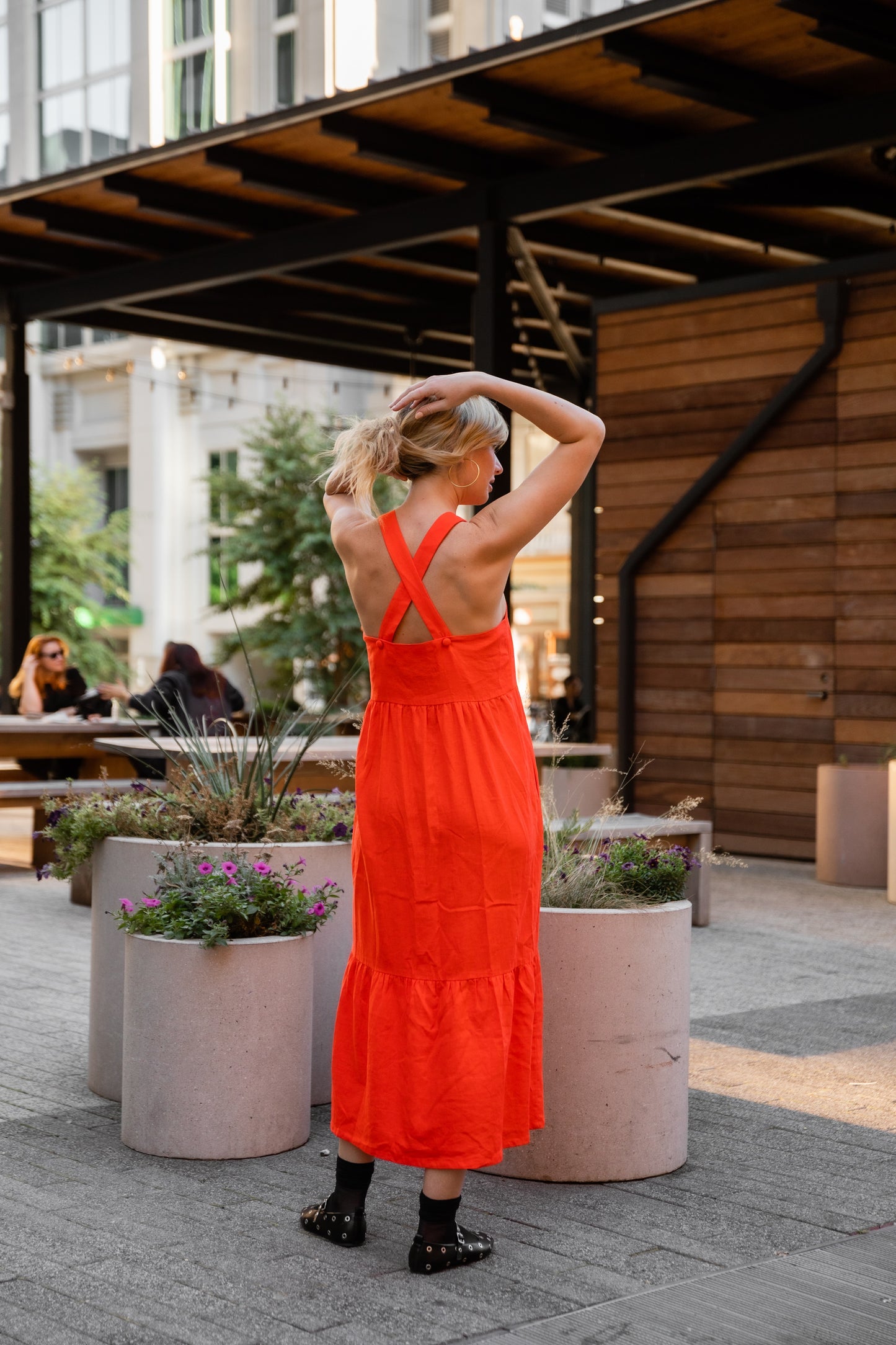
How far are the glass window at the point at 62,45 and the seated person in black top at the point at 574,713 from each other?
29.6 metres

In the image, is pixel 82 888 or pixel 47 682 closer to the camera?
pixel 82 888

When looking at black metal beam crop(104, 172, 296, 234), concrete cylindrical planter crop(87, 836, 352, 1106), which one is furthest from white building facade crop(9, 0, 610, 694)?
concrete cylindrical planter crop(87, 836, 352, 1106)

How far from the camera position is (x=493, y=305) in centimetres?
1084

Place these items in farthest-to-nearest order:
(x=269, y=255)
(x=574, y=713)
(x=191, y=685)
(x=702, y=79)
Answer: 1. (x=574, y=713)
2. (x=269, y=255)
3. (x=191, y=685)
4. (x=702, y=79)

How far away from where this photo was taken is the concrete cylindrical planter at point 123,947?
4.50 metres

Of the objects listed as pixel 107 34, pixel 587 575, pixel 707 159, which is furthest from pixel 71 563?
pixel 707 159

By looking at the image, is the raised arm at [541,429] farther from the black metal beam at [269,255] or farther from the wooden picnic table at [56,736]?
the black metal beam at [269,255]

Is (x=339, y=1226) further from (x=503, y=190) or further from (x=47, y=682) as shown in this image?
(x=47, y=682)

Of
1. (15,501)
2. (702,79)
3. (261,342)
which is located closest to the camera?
(702,79)

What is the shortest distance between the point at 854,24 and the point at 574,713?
20.3ft

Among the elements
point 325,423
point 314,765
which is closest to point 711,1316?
point 314,765

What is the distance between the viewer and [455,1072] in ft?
10.6

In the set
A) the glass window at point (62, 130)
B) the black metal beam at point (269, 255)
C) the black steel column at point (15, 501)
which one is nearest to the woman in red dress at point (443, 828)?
the black metal beam at point (269, 255)

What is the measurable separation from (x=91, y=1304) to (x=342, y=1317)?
460mm
